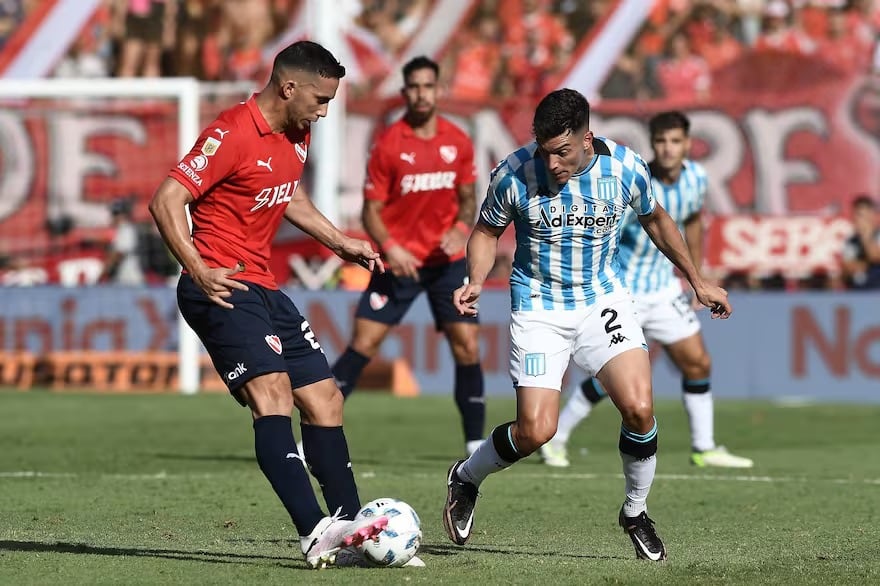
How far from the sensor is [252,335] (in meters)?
6.89

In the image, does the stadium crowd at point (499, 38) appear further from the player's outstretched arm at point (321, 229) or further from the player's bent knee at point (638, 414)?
the player's bent knee at point (638, 414)

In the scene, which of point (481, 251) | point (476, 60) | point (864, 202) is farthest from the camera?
point (476, 60)

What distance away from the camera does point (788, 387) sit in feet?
58.0

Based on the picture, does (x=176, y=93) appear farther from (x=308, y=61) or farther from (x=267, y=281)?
(x=308, y=61)

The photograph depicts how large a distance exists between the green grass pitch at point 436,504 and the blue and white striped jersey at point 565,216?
1231mm

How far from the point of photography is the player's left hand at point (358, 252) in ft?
23.9

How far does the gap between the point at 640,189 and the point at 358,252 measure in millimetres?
1358

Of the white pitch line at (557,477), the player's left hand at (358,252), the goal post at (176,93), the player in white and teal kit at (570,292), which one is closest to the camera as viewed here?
the player's left hand at (358,252)

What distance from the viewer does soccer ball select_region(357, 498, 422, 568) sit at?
6.68 m

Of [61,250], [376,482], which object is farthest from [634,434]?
[61,250]

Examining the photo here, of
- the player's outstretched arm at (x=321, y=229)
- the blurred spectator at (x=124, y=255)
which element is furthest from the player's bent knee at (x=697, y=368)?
the blurred spectator at (x=124, y=255)

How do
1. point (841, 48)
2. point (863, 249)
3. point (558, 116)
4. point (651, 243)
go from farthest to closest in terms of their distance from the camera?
point (841, 48) < point (863, 249) < point (651, 243) < point (558, 116)

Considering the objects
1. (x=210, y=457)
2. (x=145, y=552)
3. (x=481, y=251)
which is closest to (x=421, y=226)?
(x=210, y=457)

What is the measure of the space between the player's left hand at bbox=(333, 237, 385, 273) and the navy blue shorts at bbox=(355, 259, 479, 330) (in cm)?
391
